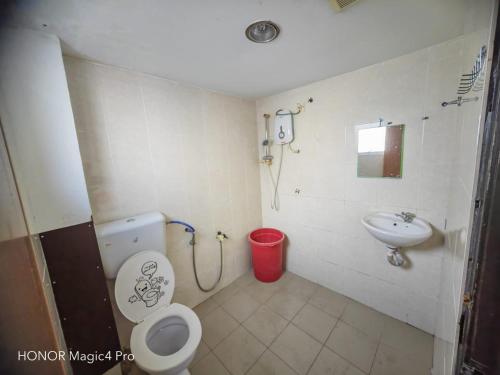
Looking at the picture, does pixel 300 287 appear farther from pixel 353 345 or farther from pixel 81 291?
pixel 81 291

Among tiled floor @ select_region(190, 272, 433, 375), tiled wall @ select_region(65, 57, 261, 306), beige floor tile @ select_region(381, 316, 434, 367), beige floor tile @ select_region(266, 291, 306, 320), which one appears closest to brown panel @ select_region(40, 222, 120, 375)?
tiled wall @ select_region(65, 57, 261, 306)

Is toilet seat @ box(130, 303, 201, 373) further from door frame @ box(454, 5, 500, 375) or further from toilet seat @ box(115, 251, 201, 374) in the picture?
door frame @ box(454, 5, 500, 375)

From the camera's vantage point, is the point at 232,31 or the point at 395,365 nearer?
the point at 232,31

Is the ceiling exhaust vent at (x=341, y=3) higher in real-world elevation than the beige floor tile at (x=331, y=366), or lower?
higher

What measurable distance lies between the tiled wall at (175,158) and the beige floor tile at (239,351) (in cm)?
53

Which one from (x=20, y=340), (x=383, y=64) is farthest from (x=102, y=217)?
(x=383, y=64)

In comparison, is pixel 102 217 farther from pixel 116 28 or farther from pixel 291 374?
pixel 291 374

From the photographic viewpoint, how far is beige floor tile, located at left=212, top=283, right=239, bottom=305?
1920mm

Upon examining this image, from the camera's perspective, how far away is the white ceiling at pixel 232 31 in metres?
0.80

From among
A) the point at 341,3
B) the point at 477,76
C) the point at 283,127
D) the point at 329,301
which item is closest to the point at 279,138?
the point at 283,127

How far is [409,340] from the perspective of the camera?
140cm

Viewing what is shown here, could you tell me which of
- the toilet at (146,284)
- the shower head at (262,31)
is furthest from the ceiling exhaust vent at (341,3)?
the toilet at (146,284)

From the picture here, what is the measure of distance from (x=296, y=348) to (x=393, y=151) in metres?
1.68

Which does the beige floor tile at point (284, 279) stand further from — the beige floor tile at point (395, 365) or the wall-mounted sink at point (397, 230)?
the wall-mounted sink at point (397, 230)
